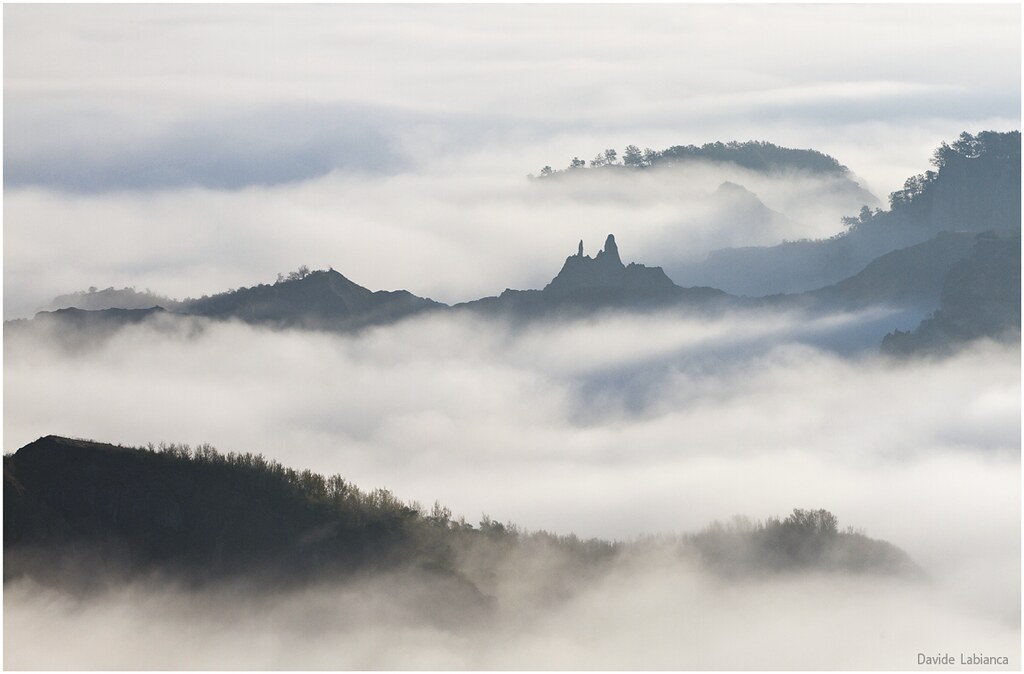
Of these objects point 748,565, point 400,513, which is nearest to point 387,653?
point 400,513

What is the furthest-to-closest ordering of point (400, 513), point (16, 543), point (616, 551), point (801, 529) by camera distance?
point (801, 529) → point (616, 551) → point (400, 513) → point (16, 543)

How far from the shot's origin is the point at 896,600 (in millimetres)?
177000

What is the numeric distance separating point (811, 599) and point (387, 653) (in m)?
50.7

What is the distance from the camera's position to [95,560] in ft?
509

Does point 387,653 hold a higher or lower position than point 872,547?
lower

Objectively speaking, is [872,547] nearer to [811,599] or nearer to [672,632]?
[811,599]

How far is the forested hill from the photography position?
153 metres

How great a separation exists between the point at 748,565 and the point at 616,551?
16.6m

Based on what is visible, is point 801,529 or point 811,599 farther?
point 801,529

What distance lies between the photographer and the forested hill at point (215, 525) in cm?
15262

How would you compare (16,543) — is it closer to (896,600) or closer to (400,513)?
(400,513)

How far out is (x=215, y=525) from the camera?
16025 cm

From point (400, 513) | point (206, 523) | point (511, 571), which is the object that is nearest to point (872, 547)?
point (511, 571)

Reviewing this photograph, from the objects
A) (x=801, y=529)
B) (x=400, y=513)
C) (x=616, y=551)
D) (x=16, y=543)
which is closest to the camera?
(x=16, y=543)
